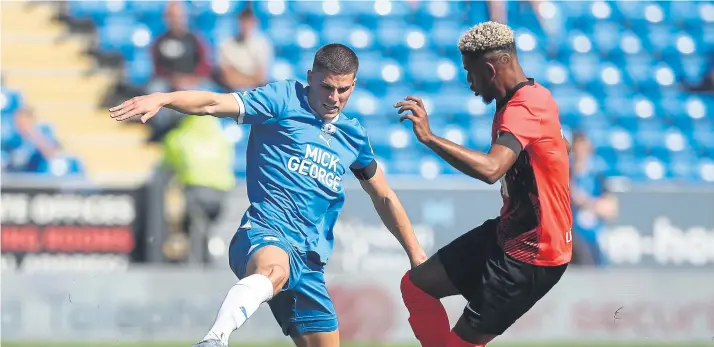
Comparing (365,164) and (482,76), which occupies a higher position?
(482,76)

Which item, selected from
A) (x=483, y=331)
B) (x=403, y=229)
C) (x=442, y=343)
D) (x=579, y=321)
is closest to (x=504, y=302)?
(x=483, y=331)

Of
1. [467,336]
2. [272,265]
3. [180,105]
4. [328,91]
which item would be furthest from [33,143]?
[467,336]

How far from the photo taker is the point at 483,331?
6289 millimetres

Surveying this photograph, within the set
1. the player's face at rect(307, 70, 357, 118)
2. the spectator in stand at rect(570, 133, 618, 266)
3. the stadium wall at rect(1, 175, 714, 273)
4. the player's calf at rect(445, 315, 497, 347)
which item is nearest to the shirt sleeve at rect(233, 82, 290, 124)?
the player's face at rect(307, 70, 357, 118)

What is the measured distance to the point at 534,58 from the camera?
15508mm

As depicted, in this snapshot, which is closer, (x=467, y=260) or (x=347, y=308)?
(x=467, y=260)

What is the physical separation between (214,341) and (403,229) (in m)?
1.97

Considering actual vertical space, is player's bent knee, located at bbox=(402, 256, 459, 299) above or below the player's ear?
below

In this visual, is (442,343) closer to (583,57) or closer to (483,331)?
(483,331)

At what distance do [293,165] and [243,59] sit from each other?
772 cm

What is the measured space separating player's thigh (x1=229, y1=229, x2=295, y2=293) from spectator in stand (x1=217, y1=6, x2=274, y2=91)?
25.1 ft

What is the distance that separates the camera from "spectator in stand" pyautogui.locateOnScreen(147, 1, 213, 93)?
14.1 metres

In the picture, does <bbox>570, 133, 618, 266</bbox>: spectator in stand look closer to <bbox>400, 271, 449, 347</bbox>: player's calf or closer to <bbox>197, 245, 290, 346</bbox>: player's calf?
<bbox>400, 271, 449, 347</bbox>: player's calf

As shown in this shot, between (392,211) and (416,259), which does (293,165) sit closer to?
(392,211)
